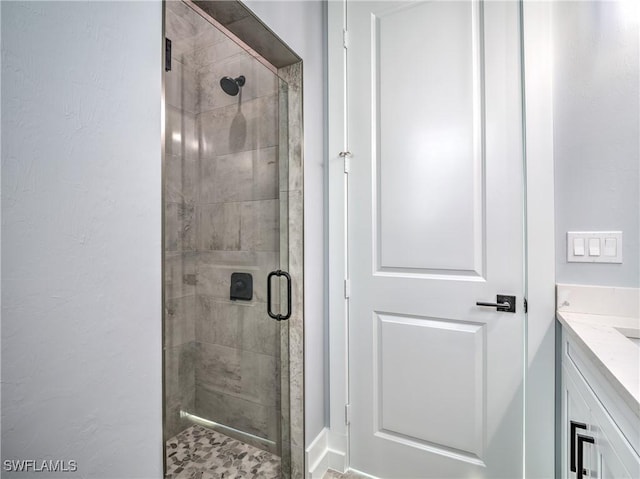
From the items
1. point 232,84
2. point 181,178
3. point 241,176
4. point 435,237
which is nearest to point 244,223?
→ point 241,176

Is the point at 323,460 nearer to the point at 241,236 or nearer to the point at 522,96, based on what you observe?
the point at 241,236

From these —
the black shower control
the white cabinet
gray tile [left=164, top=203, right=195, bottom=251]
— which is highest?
gray tile [left=164, top=203, right=195, bottom=251]

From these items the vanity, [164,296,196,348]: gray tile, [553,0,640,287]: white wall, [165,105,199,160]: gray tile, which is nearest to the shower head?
[165,105,199,160]: gray tile

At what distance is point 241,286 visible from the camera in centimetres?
153

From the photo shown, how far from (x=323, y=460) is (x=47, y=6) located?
187cm

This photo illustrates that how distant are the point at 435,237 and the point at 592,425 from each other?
0.78 meters

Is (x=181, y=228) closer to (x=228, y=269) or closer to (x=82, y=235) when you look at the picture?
(x=228, y=269)

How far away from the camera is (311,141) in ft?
4.93

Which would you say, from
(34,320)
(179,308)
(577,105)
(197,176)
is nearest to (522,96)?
(577,105)

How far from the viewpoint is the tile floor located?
1.41m

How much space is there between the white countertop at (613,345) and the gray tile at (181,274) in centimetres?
147

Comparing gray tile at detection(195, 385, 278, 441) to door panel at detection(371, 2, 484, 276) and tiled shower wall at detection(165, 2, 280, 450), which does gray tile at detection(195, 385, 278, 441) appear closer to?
tiled shower wall at detection(165, 2, 280, 450)

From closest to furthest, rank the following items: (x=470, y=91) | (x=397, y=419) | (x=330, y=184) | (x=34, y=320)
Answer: (x=34, y=320) → (x=470, y=91) → (x=397, y=419) → (x=330, y=184)

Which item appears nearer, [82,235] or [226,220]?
[82,235]
